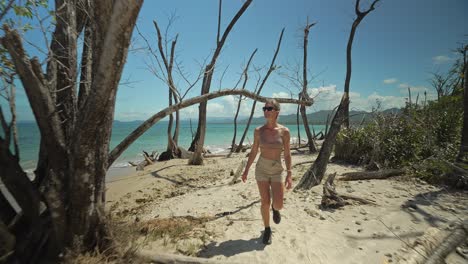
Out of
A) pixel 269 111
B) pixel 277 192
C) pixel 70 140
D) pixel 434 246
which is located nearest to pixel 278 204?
pixel 277 192

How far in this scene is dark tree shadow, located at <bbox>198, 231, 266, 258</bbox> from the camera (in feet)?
9.14

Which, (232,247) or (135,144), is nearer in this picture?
(232,247)

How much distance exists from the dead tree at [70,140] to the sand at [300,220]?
39.9 inches

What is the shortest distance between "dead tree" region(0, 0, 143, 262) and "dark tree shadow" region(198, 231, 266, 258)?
1325 millimetres

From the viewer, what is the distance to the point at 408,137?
21.9 ft

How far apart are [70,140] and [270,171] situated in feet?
7.99

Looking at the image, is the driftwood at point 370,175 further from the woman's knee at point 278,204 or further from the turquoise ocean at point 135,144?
the turquoise ocean at point 135,144

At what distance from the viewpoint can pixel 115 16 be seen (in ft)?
5.75

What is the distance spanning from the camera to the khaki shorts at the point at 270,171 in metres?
2.90

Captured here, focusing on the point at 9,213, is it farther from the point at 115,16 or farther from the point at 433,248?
the point at 433,248

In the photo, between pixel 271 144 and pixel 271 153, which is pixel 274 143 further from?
pixel 271 153

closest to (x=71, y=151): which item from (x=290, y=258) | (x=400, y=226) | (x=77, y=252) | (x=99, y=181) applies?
(x=99, y=181)

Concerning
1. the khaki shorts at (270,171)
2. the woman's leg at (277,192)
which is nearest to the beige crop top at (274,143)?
the khaki shorts at (270,171)

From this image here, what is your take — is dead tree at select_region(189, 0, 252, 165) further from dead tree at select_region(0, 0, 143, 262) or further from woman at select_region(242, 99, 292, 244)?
dead tree at select_region(0, 0, 143, 262)
